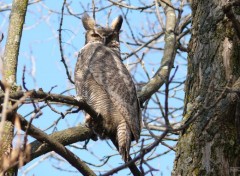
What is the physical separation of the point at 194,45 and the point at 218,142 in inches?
27.3

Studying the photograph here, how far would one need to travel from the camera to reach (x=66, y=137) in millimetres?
3463

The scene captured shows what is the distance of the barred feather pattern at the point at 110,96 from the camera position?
4.27 m

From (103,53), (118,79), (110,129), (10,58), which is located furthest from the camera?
(103,53)

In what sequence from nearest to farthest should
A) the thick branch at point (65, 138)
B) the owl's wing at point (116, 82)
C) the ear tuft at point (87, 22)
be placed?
1. the thick branch at point (65, 138)
2. the owl's wing at point (116, 82)
3. the ear tuft at point (87, 22)

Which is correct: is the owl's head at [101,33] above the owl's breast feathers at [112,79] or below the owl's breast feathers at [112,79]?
above

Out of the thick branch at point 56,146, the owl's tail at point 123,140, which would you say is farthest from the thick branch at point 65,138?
the owl's tail at point 123,140

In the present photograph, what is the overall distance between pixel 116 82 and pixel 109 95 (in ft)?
0.60

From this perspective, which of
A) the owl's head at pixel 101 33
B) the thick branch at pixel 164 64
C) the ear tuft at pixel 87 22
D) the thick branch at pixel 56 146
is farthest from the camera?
the ear tuft at pixel 87 22

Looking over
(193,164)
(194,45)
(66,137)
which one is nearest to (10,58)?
(66,137)

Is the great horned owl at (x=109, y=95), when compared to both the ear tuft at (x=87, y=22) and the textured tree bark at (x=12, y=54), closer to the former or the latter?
the ear tuft at (x=87, y=22)

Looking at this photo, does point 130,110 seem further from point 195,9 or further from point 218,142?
point 218,142

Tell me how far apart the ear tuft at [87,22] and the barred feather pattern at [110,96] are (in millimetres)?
692

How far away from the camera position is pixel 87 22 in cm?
567

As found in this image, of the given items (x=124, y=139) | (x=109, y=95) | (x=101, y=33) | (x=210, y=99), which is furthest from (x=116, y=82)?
(x=210, y=99)
